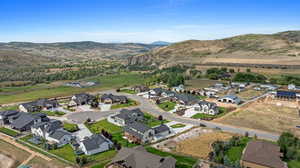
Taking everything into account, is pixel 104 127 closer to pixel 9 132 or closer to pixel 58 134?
pixel 58 134

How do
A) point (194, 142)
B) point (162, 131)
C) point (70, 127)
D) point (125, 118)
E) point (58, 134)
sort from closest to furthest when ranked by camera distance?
point (194, 142) < point (58, 134) < point (162, 131) < point (70, 127) < point (125, 118)

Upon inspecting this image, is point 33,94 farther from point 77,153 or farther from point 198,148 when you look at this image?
point 198,148

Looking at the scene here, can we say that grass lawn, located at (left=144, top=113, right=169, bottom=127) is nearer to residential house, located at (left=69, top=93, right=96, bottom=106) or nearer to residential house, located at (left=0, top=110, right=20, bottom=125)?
residential house, located at (left=69, top=93, right=96, bottom=106)

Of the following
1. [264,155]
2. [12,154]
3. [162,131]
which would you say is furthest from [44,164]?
[264,155]

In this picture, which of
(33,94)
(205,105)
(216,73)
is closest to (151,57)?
(216,73)

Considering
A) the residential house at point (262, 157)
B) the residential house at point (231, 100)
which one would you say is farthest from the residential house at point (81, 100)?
the residential house at point (262, 157)

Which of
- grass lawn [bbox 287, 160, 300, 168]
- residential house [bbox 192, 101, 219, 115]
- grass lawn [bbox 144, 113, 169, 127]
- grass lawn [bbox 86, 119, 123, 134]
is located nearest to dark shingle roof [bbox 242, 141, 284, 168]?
grass lawn [bbox 287, 160, 300, 168]
